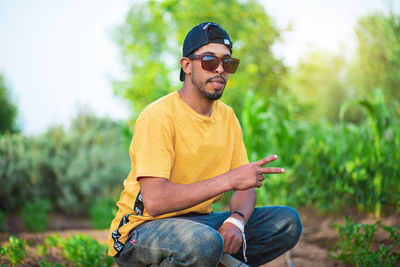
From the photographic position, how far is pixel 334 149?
470 cm

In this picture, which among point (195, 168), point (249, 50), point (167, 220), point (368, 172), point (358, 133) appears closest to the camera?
point (167, 220)

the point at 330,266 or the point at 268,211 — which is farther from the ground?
the point at 268,211

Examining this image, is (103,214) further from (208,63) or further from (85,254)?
(208,63)

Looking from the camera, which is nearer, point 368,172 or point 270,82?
point 368,172

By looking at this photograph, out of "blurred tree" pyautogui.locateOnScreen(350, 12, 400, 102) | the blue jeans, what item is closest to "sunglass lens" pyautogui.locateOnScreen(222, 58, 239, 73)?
the blue jeans

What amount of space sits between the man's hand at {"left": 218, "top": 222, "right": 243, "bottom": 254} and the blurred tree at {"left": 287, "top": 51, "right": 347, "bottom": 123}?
620 inches

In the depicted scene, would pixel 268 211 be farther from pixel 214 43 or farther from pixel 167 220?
pixel 214 43

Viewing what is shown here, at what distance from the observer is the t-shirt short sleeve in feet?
6.49

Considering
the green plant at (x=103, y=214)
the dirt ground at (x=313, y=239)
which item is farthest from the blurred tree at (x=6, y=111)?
the green plant at (x=103, y=214)

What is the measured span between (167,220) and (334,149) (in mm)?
3217

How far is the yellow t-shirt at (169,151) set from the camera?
6.64ft

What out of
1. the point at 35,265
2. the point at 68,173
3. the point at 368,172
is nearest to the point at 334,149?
the point at 368,172

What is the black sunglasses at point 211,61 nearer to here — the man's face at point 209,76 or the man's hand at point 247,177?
the man's face at point 209,76

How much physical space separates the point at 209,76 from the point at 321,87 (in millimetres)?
19357
